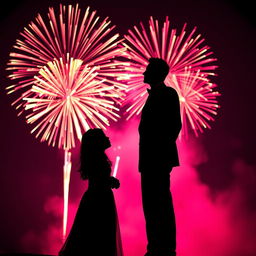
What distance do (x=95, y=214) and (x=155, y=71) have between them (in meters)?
1.26

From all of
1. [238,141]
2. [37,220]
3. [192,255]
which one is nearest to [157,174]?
[238,141]

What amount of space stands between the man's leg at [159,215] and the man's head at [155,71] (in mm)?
782

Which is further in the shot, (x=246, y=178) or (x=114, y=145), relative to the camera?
(x=114, y=145)

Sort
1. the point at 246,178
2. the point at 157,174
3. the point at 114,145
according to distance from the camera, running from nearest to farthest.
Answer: the point at 157,174 < the point at 246,178 < the point at 114,145

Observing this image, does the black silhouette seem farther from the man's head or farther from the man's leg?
the man's head

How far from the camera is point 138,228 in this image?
6.32 meters

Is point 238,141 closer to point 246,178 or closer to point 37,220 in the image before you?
point 246,178

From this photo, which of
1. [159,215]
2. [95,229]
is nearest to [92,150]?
[95,229]

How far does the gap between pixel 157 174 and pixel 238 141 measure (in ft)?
10.4

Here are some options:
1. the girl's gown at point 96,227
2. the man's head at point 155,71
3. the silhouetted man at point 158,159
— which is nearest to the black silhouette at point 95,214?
the girl's gown at point 96,227

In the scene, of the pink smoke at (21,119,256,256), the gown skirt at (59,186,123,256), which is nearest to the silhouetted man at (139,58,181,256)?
the gown skirt at (59,186,123,256)

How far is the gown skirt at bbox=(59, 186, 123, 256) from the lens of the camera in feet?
9.89

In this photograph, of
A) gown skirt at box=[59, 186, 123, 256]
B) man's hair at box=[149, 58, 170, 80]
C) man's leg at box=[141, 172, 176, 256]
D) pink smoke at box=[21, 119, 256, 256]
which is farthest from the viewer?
pink smoke at box=[21, 119, 256, 256]

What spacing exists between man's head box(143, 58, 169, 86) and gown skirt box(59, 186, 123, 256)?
3.20 ft
